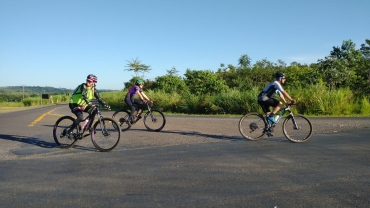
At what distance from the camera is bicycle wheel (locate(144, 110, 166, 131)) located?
12.4 m

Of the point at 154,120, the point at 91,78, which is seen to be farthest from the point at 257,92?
the point at 91,78

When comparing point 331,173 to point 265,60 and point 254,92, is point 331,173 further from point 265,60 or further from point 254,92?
point 265,60

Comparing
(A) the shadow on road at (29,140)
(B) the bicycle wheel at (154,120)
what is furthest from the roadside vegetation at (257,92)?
(A) the shadow on road at (29,140)

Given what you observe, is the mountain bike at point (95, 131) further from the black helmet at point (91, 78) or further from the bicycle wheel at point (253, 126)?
the bicycle wheel at point (253, 126)

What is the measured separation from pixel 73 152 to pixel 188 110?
1710 centimetres

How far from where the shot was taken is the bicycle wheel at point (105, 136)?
839 centimetres

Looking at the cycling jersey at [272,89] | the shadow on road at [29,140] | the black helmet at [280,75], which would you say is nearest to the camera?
the shadow on road at [29,140]

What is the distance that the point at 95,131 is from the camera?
8.48m

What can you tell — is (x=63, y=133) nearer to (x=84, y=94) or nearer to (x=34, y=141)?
(x=84, y=94)

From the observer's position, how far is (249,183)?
17.7ft

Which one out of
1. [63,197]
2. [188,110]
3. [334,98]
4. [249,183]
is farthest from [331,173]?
[188,110]

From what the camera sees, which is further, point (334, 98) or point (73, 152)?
point (334, 98)

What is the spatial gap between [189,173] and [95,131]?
11.0ft

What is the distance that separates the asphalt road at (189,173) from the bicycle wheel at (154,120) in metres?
2.33
